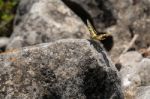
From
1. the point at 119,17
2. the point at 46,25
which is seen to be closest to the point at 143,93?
the point at 46,25

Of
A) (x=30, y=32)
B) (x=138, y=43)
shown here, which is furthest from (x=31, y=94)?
(x=138, y=43)

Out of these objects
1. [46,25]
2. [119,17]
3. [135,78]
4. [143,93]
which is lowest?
[46,25]

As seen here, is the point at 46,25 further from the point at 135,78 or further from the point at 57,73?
the point at 57,73

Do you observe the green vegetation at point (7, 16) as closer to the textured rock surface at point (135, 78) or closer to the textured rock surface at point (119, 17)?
the textured rock surface at point (119, 17)

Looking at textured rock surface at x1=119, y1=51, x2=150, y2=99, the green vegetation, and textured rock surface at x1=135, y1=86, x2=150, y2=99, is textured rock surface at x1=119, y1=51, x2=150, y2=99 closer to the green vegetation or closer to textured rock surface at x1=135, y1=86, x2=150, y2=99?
textured rock surface at x1=135, y1=86, x2=150, y2=99

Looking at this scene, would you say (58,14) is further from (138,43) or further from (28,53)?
(28,53)

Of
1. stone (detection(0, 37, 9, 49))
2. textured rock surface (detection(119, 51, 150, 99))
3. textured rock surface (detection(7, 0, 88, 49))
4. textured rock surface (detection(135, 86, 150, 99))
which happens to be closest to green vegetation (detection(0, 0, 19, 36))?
stone (detection(0, 37, 9, 49))
